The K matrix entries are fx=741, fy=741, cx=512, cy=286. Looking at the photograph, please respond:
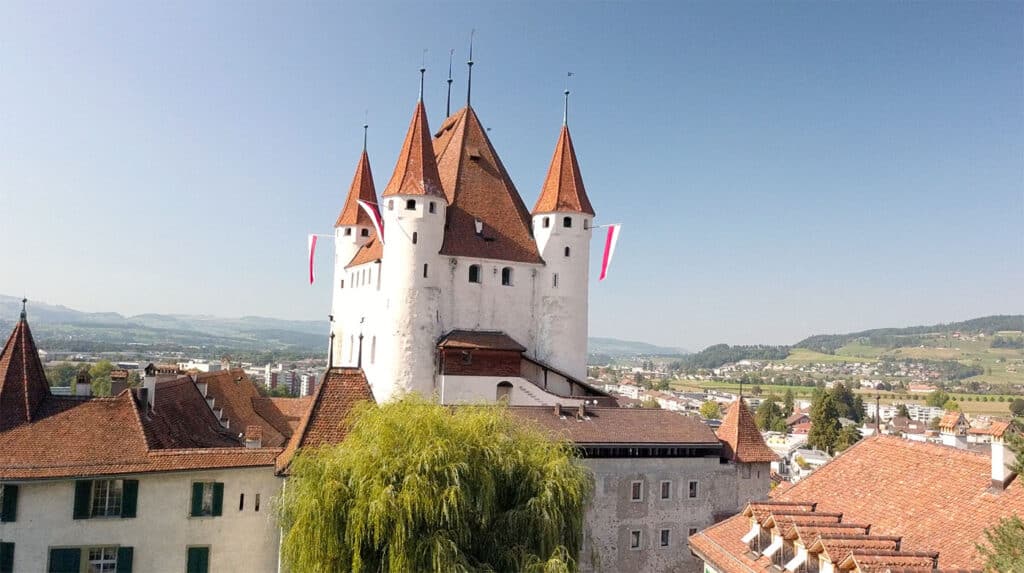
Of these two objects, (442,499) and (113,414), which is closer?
(442,499)

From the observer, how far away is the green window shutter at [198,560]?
75.9 feet

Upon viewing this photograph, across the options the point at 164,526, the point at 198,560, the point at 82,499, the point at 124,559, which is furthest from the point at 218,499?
the point at 82,499

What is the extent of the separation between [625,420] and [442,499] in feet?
57.4

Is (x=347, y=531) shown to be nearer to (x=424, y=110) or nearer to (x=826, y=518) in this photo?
(x=826, y=518)

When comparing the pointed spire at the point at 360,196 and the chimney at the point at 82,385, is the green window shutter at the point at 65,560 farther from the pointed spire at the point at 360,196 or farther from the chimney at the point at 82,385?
the pointed spire at the point at 360,196

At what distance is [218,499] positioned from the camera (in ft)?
77.9

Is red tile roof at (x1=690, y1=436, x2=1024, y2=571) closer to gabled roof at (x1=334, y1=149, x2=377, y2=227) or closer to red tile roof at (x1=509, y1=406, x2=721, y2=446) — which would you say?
red tile roof at (x1=509, y1=406, x2=721, y2=446)

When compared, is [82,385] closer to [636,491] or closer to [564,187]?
[636,491]

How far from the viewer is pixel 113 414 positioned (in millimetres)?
24641

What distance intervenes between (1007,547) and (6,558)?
81.3ft

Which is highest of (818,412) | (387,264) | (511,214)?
(511,214)

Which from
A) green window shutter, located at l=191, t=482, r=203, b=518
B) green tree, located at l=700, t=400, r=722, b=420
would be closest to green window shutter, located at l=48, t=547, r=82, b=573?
green window shutter, located at l=191, t=482, r=203, b=518

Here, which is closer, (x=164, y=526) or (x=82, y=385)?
(x=164, y=526)

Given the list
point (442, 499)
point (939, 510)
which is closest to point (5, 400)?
point (442, 499)
